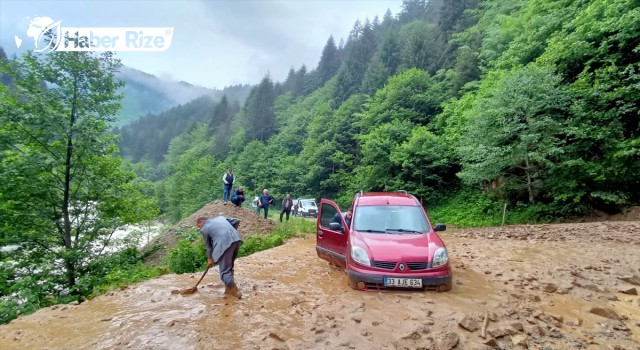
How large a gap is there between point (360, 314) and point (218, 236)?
273 cm

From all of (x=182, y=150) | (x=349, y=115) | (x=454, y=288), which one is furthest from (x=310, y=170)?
(x=182, y=150)

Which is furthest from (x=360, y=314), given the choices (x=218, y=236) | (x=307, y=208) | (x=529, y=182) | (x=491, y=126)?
(x=307, y=208)

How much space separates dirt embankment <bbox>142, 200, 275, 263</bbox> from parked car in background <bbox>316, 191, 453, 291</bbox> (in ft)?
28.0

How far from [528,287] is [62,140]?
12341 mm

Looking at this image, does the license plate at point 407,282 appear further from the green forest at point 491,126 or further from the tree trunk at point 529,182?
the tree trunk at point 529,182

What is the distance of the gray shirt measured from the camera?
219 inches

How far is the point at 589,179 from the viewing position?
542 inches

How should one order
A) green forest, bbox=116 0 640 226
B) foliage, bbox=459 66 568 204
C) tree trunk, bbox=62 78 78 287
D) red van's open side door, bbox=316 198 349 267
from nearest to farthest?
1. red van's open side door, bbox=316 198 349 267
2. tree trunk, bbox=62 78 78 287
3. green forest, bbox=116 0 640 226
4. foliage, bbox=459 66 568 204

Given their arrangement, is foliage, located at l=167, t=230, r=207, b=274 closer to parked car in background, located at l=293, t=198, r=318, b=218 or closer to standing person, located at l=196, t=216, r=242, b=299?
standing person, located at l=196, t=216, r=242, b=299

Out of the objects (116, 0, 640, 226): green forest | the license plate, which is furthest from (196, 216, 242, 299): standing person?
(116, 0, 640, 226): green forest

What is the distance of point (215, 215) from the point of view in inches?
616

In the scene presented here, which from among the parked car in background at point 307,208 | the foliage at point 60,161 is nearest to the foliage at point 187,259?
the foliage at point 60,161

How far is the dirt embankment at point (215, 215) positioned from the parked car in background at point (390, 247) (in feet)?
28.0

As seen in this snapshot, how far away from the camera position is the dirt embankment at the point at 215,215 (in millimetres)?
14107
